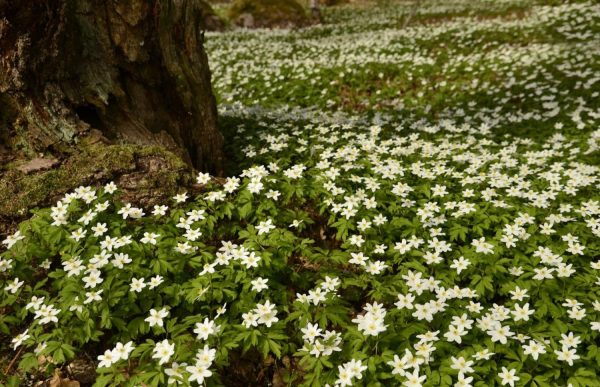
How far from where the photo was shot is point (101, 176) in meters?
4.47

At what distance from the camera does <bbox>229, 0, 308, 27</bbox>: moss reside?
21625mm

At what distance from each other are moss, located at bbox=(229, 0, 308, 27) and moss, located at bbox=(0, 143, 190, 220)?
736 inches

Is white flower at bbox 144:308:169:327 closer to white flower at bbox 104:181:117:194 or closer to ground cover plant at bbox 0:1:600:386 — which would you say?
ground cover plant at bbox 0:1:600:386

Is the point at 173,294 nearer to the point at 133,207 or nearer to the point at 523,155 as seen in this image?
the point at 133,207

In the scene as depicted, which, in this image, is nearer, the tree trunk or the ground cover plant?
the ground cover plant

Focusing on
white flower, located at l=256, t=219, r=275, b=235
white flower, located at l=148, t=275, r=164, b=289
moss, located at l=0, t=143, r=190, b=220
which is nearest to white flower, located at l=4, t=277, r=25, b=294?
moss, located at l=0, t=143, r=190, b=220

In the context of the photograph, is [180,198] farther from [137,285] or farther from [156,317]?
[156,317]

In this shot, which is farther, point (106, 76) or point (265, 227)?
point (106, 76)

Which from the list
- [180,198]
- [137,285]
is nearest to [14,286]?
[137,285]

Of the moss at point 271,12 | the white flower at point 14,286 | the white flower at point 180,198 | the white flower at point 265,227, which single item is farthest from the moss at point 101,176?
the moss at point 271,12

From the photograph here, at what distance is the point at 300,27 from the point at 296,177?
18.3 metres

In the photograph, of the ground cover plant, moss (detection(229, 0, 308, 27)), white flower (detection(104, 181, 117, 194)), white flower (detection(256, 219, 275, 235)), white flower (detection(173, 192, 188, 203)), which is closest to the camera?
the ground cover plant

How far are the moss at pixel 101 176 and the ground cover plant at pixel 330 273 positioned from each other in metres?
0.20

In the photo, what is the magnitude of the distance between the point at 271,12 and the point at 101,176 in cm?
1954
